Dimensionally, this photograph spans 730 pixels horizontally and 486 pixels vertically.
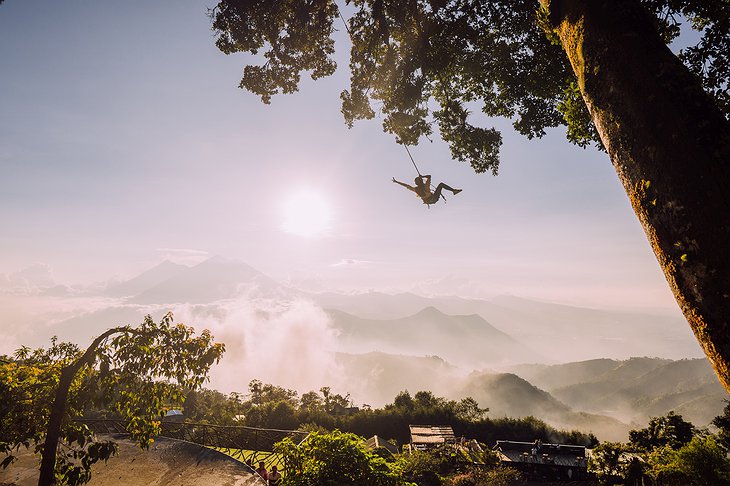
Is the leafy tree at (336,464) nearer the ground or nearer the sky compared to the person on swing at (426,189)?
nearer the ground

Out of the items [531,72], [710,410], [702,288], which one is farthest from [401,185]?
[710,410]

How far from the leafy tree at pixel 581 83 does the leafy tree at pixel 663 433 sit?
109 ft

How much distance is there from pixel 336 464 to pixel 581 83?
603 centimetres

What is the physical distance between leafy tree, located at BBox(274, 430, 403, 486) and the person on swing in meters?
7.18

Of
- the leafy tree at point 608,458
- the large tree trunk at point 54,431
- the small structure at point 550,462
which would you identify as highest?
the large tree trunk at point 54,431

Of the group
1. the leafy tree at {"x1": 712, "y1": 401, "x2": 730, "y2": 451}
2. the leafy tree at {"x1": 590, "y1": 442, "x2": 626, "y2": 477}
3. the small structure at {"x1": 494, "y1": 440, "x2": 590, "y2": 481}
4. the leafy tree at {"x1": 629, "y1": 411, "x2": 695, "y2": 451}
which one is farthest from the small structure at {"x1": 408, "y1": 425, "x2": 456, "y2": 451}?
the leafy tree at {"x1": 712, "y1": 401, "x2": 730, "y2": 451}

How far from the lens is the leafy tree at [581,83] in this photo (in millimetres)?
1863

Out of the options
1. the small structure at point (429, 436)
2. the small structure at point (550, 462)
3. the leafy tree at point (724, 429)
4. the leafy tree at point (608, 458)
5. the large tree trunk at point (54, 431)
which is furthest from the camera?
the small structure at point (429, 436)

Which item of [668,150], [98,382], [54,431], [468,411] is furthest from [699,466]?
[468,411]

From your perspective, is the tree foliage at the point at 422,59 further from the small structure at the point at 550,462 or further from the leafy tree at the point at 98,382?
the small structure at the point at 550,462

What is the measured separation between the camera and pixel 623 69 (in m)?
2.39

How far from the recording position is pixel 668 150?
6.60ft

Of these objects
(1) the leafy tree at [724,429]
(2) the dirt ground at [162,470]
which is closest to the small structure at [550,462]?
(1) the leafy tree at [724,429]

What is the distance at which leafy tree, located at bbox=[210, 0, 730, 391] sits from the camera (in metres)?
1.86
